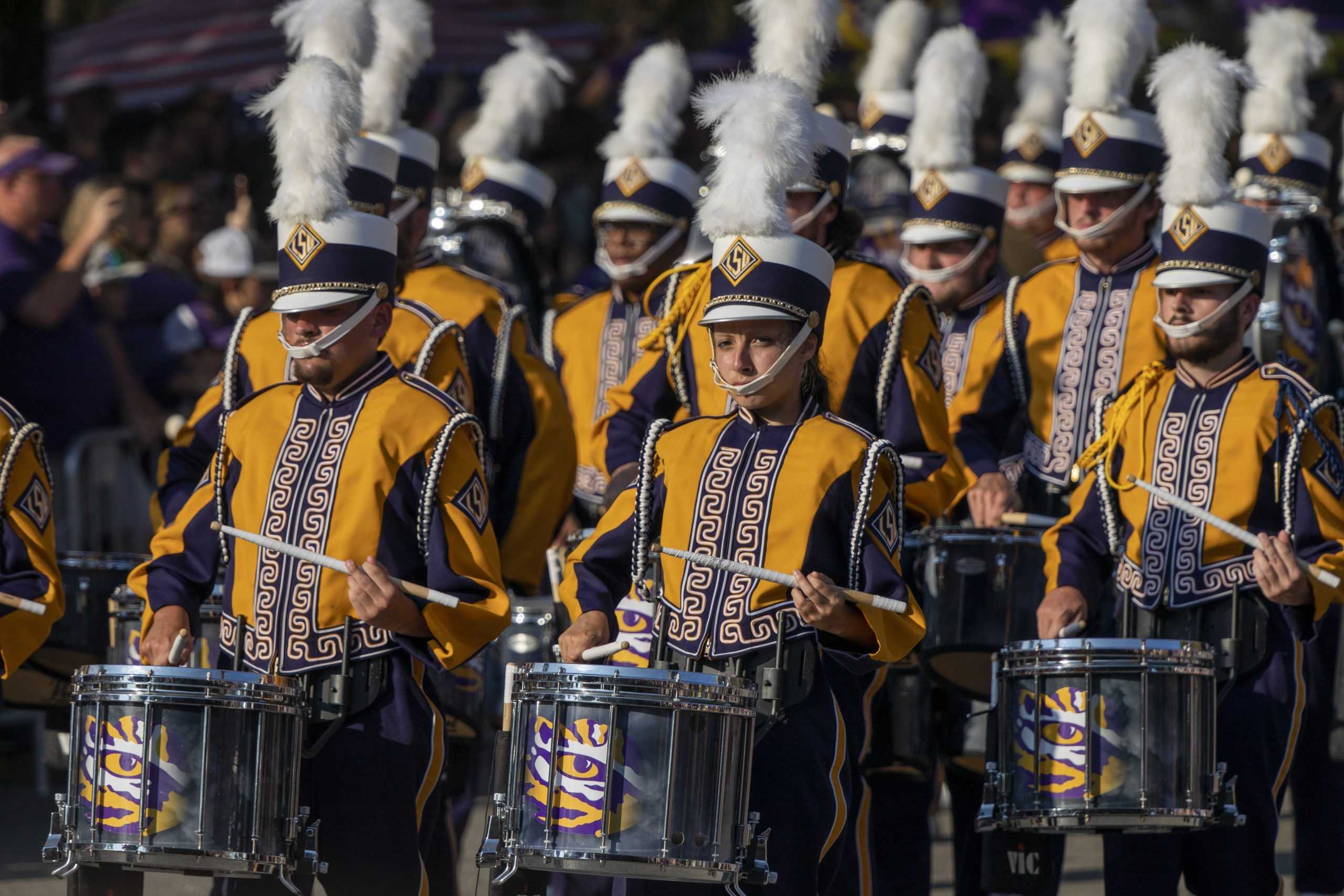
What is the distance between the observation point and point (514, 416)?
7527 mm

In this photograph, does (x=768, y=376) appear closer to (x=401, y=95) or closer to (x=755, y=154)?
(x=755, y=154)

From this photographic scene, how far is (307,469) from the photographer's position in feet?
18.5

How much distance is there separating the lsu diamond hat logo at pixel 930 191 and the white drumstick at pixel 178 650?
4.00m

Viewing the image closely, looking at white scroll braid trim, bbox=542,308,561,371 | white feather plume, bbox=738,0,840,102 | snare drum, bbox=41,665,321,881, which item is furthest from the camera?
white scroll braid trim, bbox=542,308,561,371

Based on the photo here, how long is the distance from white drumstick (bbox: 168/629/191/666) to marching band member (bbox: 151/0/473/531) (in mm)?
820

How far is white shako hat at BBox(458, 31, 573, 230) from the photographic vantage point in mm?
10180

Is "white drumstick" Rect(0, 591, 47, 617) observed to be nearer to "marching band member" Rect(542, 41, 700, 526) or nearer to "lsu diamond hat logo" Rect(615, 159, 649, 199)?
"marching band member" Rect(542, 41, 700, 526)

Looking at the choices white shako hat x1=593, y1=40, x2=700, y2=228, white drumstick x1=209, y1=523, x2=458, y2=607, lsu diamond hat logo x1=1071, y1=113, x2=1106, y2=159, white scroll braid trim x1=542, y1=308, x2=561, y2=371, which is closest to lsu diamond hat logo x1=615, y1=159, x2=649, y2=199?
white shako hat x1=593, y1=40, x2=700, y2=228

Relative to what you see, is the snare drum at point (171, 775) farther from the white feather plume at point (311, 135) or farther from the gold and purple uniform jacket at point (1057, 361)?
the gold and purple uniform jacket at point (1057, 361)

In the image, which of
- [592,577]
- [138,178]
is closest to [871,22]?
[138,178]

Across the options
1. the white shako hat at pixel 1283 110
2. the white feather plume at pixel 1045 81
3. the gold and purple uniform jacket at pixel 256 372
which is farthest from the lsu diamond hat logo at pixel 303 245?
the white feather plume at pixel 1045 81

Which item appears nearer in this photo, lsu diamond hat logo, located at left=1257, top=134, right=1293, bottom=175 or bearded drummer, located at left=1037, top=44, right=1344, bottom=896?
bearded drummer, located at left=1037, top=44, right=1344, bottom=896

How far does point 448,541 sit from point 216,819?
2.75ft

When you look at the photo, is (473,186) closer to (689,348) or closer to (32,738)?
(32,738)
